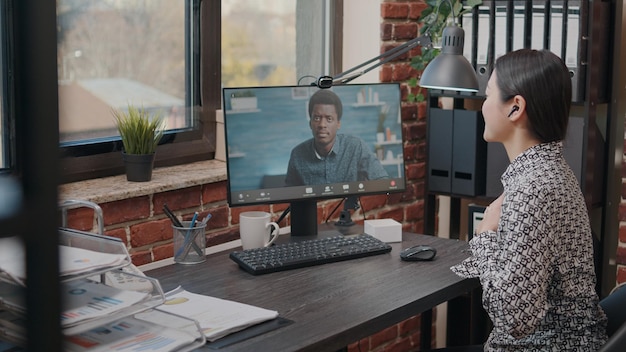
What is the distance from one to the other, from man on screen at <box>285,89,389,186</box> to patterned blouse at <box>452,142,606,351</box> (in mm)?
526

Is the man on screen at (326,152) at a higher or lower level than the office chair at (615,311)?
higher

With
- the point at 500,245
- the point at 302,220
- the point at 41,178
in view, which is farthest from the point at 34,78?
the point at 302,220

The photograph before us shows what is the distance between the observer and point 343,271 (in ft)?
7.10

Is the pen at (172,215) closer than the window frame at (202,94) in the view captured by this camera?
Yes

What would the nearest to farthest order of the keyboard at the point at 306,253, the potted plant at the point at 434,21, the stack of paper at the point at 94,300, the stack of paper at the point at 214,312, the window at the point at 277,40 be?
the stack of paper at the point at 94,300 < the stack of paper at the point at 214,312 < the keyboard at the point at 306,253 < the window at the point at 277,40 < the potted plant at the point at 434,21

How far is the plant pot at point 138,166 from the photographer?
2.42 meters

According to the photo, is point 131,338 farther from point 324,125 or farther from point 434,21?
point 434,21

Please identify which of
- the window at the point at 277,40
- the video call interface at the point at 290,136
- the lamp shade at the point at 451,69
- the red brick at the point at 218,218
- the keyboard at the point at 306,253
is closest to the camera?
the keyboard at the point at 306,253

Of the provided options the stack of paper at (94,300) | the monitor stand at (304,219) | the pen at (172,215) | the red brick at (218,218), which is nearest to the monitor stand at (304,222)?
the monitor stand at (304,219)

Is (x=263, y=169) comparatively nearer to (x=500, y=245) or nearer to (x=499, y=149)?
(x=500, y=245)

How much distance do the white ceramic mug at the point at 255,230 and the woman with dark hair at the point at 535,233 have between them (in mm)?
562

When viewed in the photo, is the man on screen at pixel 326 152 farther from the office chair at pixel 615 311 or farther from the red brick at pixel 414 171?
the red brick at pixel 414 171

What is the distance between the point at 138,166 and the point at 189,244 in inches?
12.6

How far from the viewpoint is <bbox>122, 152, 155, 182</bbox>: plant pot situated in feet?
7.93
